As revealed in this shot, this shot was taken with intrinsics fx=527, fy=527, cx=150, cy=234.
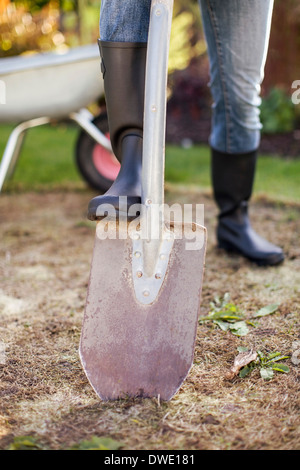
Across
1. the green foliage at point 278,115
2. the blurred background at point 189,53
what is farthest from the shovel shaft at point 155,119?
the green foliage at point 278,115

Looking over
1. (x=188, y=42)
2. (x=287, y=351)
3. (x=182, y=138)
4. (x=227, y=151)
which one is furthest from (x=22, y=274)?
(x=188, y=42)

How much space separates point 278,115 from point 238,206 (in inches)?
111

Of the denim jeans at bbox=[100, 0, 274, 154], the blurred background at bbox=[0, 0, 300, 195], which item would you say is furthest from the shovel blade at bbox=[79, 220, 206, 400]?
the blurred background at bbox=[0, 0, 300, 195]

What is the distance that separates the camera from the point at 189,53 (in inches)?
229

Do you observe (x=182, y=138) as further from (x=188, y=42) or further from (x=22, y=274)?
(x=22, y=274)

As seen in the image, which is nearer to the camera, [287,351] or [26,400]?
[26,400]

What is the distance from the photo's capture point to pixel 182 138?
442 centimetres

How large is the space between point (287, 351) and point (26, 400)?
555 millimetres

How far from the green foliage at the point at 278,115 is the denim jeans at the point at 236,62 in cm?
272

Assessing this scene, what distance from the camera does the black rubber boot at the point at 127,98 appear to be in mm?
1125

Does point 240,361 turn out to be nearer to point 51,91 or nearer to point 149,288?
point 149,288
